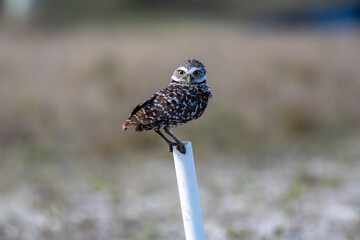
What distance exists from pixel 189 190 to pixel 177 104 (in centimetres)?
47

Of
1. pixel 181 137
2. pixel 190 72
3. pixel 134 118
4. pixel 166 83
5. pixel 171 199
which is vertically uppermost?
pixel 166 83

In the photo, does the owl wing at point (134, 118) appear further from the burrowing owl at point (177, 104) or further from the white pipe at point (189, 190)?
the white pipe at point (189, 190)

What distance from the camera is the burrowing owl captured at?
8.59 ft

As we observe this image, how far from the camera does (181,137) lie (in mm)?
7598

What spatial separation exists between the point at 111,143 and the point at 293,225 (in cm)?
335

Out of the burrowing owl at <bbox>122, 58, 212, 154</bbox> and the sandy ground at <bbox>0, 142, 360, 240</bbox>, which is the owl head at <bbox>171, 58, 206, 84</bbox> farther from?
the sandy ground at <bbox>0, 142, 360, 240</bbox>

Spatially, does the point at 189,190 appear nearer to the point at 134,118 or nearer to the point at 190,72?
the point at 134,118

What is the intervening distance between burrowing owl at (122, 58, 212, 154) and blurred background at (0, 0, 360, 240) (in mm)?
2155

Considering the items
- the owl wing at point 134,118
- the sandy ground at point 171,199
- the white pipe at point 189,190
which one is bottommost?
the white pipe at point 189,190

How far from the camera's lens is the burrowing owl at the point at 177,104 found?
2617mm

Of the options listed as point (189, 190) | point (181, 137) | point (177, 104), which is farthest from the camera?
point (181, 137)

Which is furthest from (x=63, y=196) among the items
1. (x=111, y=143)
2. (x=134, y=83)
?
(x=134, y=83)

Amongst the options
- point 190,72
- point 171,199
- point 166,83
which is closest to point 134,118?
point 190,72

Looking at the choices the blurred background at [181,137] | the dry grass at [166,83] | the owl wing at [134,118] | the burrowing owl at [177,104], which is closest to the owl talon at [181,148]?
the burrowing owl at [177,104]
